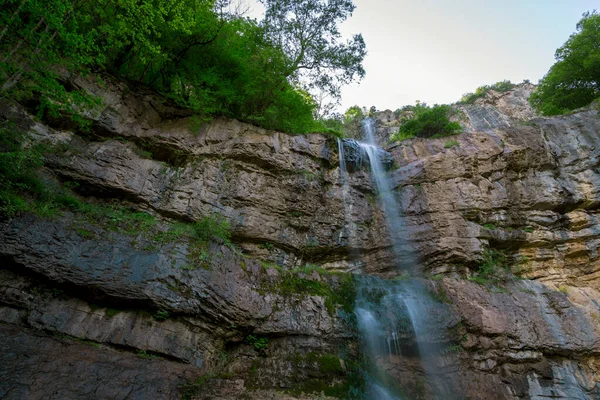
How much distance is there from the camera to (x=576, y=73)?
16.3m

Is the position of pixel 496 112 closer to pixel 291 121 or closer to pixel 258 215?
pixel 291 121

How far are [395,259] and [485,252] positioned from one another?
3.11 meters

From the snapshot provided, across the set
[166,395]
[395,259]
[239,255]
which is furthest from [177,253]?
[395,259]

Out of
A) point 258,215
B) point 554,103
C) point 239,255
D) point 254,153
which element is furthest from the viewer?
point 554,103

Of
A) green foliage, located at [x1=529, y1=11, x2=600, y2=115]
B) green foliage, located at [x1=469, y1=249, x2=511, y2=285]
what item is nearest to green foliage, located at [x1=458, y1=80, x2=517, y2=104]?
green foliage, located at [x1=529, y1=11, x2=600, y2=115]

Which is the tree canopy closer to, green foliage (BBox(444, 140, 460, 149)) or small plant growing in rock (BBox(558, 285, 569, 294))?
green foliage (BBox(444, 140, 460, 149))

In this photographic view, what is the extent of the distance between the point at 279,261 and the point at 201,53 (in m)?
8.12

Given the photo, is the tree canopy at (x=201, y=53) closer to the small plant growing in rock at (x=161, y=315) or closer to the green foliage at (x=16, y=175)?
the green foliage at (x=16, y=175)

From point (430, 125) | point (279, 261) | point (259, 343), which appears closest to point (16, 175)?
point (259, 343)

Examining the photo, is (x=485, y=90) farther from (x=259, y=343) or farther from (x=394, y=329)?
(x=259, y=343)

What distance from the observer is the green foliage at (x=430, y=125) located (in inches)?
599

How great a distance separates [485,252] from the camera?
11.3 metres

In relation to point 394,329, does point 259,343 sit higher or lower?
lower

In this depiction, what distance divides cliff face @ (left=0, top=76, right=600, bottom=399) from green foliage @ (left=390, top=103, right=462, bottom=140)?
5.15 feet
